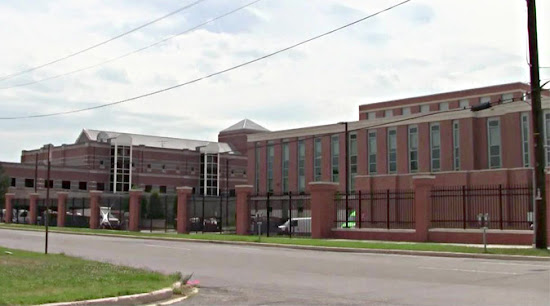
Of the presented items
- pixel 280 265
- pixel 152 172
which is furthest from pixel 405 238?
pixel 152 172

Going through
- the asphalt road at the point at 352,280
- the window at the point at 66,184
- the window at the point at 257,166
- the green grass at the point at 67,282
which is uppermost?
the window at the point at 257,166

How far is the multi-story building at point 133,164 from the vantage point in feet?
302

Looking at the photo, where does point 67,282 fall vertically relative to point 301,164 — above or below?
below

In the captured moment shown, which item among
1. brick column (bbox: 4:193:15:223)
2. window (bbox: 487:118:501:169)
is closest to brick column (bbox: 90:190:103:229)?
brick column (bbox: 4:193:15:223)

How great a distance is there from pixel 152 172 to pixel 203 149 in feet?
33.4

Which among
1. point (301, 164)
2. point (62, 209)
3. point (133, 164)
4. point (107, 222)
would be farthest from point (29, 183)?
point (107, 222)

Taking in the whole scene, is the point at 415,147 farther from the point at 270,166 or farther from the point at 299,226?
the point at 299,226

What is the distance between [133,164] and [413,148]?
161ft

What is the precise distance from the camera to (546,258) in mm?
20531

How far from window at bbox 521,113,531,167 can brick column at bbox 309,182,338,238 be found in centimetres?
3109

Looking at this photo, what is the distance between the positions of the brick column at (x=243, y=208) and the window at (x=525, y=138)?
101ft

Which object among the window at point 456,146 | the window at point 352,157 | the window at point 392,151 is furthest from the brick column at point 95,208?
the window at point 456,146

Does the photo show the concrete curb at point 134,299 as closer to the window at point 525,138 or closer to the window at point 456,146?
the window at point 525,138

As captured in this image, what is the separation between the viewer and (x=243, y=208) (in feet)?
127
